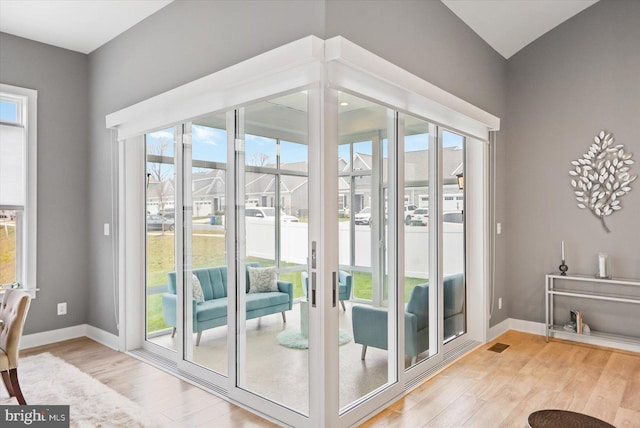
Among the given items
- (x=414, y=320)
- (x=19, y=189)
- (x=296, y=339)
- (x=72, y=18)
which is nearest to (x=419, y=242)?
(x=414, y=320)

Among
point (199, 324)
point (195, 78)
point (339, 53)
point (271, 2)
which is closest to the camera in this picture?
point (339, 53)

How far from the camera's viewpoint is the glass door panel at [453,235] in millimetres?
3775

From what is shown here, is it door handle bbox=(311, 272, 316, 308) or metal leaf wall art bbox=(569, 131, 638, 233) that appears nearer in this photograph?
door handle bbox=(311, 272, 316, 308)

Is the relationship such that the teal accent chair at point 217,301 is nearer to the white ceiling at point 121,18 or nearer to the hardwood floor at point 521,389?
the hardwood floor at point 521,389

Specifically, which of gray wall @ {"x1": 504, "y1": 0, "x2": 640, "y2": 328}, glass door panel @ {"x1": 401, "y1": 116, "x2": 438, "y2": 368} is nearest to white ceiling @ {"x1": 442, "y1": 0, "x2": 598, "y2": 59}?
gray wall @ {"x1": 504, "y1": 0, "x2": 640, "y2": 328}

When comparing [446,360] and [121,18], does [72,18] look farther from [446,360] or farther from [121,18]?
[446,360]

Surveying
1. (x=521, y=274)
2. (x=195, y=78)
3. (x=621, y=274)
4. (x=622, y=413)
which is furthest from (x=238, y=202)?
(x=621, y=274)

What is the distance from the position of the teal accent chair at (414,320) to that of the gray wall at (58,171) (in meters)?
3.16

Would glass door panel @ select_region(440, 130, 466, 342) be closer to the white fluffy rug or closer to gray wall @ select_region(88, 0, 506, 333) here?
gray wall @ select_region(88, 0, 506, 333)

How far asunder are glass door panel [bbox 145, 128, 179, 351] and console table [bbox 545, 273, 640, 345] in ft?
12.2

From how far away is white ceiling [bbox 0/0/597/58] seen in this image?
3.45 meters

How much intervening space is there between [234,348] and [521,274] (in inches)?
132

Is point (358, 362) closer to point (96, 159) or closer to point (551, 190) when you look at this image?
point (551, 190)

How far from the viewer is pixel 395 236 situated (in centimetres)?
302
